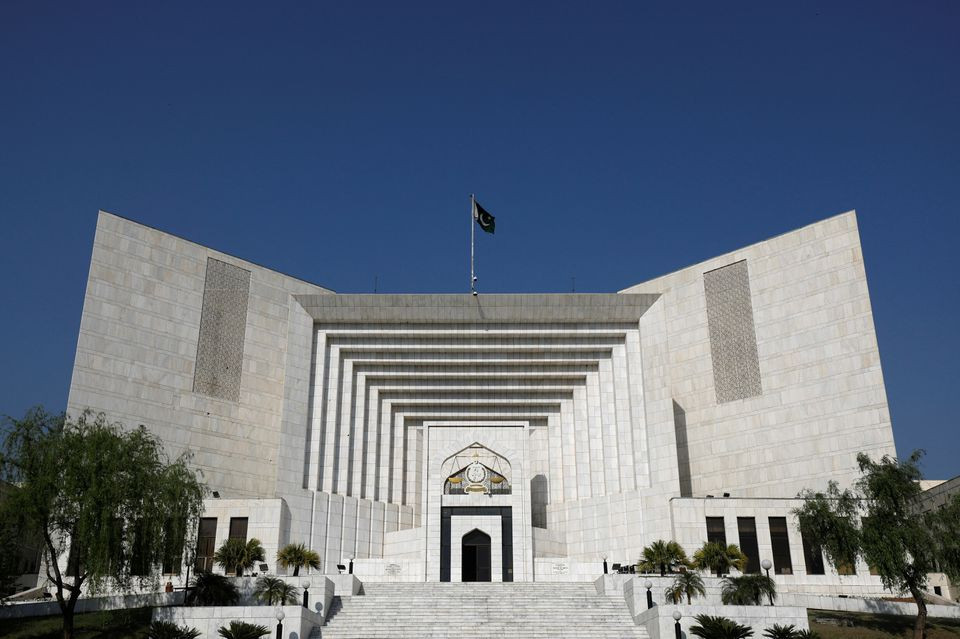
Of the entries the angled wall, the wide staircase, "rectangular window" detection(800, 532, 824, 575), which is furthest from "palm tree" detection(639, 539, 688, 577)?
the angled wall

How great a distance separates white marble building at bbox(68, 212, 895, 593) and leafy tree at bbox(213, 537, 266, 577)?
14.0 ft

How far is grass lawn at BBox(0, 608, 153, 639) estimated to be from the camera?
2373 centimetres

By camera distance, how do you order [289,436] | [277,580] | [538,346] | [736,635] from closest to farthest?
[736,635], [277,580], [289,436], [538,346]

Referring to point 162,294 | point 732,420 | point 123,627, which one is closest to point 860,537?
point 732,420

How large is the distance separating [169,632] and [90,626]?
134 inches

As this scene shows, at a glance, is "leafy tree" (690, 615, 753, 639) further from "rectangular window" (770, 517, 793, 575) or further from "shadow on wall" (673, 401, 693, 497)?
"shadow on wall" (673, 401, 693, 497)

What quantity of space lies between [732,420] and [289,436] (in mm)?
21472

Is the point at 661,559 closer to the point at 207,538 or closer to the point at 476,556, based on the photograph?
the point at 476,556

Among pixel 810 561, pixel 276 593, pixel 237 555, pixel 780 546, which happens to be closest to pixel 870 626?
pixel 810 561

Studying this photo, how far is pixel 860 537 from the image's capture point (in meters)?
27.3

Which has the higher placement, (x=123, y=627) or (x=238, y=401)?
(x=238, y=401)

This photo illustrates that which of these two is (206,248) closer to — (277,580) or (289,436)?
(289,436)

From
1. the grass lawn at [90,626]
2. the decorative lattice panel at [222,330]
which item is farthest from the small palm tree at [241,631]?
the decorative lattice panel at [222,330]

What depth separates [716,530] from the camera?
3806 centimetres
